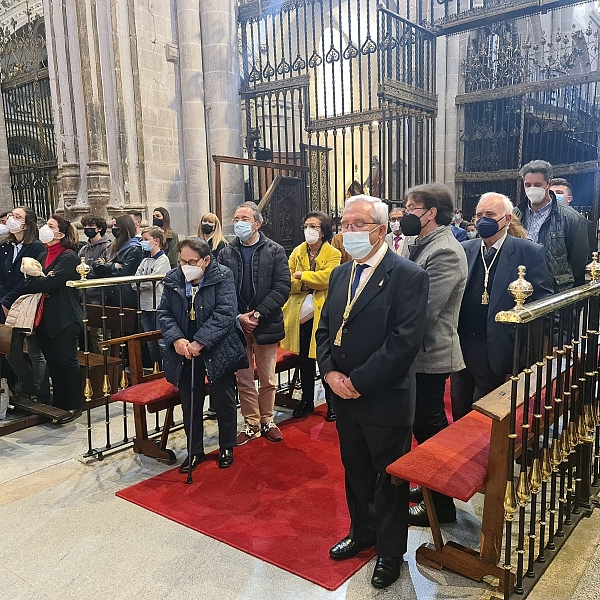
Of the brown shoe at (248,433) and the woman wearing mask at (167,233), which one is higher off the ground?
the woman wearing mask at (167,233)

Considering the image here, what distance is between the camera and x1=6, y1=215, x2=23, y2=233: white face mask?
186 inches

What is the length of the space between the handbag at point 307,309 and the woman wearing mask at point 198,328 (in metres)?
0.90

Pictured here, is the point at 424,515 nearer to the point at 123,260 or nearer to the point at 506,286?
the point at 506,286

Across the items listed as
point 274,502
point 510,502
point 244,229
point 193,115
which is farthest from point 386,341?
point 193,115

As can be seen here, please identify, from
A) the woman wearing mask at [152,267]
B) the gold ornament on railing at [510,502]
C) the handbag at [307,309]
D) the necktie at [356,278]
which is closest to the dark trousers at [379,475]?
the gold ornament on railing at [510,502]

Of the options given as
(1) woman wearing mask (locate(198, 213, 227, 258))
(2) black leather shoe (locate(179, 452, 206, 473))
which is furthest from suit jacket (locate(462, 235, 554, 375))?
(1) woman wearing mask (locate(198, 213, 227, 258))

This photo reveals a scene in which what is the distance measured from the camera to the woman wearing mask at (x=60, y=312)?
461 cm

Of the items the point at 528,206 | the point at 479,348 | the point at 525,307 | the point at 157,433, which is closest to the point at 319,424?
the point at 157,433

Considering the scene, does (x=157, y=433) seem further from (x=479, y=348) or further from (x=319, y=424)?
(x=479, y=348)

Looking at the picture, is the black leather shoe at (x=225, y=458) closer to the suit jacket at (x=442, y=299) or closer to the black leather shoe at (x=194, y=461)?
the black leather shoe at (x=194, y=461)

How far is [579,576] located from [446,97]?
10341mm

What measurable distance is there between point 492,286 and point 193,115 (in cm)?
655

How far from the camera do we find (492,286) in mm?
3078

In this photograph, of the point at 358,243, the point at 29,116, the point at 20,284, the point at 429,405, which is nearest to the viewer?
the point at 358,243
